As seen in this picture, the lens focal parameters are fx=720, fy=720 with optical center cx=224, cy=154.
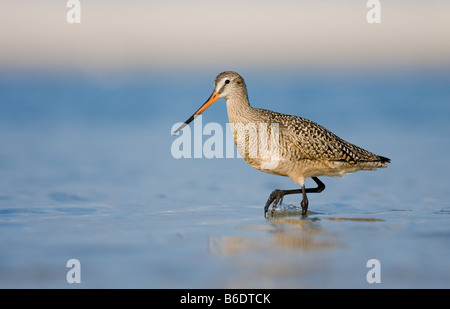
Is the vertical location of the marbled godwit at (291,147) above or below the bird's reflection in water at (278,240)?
above

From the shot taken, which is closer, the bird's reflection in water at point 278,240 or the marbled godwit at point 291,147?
the bird's reflection in water at point 278,240

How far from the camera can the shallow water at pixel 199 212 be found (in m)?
5.12

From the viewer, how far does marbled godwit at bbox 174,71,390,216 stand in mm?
7546

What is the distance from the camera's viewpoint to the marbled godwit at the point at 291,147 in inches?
297

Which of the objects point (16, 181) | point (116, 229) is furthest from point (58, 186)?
point (116, 229)

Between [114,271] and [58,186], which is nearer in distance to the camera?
[114,271]

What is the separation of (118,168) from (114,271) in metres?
5.79

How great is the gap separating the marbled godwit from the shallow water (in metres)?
0.46

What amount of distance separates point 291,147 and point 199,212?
3.94ft

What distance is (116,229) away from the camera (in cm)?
662

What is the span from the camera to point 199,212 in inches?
303

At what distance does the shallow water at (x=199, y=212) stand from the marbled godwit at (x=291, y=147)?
0.46 meters
